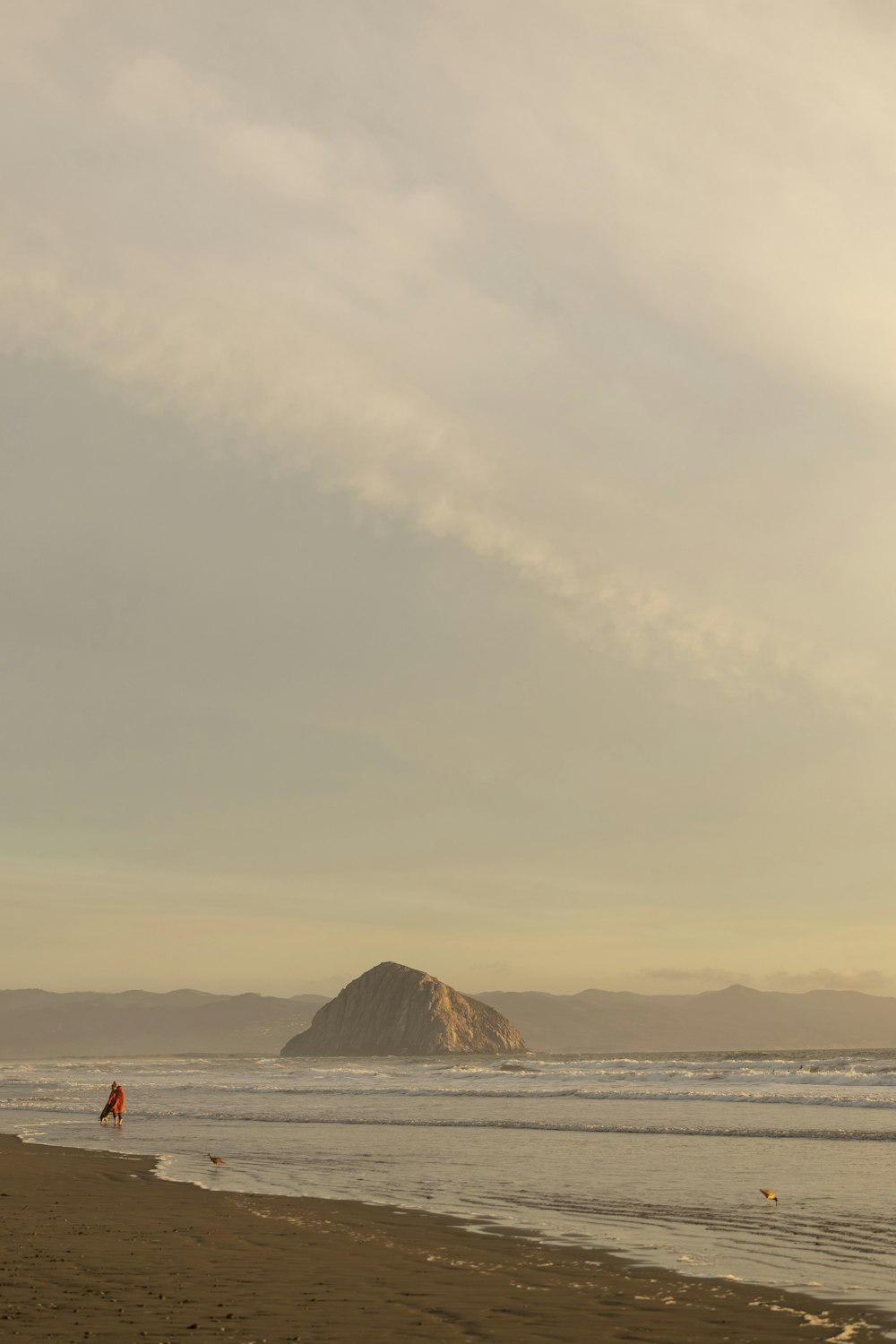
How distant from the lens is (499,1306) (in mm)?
10211

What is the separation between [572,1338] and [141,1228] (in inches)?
322

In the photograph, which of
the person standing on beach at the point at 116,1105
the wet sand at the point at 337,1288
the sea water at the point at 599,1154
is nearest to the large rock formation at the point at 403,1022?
the sea water at the point at 599,1154

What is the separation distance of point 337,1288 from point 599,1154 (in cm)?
1450

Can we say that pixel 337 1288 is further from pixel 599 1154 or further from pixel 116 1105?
pixel 116 1105

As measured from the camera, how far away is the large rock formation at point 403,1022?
6575 inches

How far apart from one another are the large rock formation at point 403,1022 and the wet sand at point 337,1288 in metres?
154

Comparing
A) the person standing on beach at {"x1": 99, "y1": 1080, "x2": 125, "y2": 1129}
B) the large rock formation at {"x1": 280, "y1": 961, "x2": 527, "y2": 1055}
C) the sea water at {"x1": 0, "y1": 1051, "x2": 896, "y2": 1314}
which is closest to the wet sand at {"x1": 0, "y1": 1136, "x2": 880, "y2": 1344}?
the sea water at {"x1": 0, "y1": 1051, "x2": 896, "y2": 1314}

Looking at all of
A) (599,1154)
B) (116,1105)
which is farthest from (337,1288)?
(116,1105)

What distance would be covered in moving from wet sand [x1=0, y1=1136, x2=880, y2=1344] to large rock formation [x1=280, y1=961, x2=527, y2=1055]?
15380 centimetres

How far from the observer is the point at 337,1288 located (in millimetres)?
11117

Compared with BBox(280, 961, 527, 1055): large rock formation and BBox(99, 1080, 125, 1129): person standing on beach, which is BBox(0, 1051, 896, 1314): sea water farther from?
BBox(280, 961, 527, 1055): large rock formation

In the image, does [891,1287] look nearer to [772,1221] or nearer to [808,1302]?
[808,1302]

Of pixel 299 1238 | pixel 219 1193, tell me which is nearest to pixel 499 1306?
pixel 299 1238

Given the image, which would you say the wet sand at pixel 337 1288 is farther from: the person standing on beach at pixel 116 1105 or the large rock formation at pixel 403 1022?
the large rock formation at pixel 403 1022
